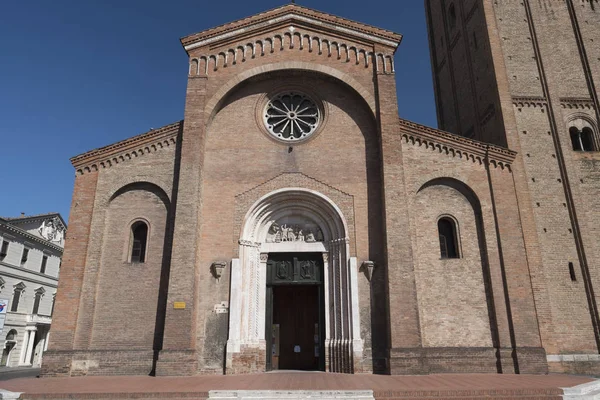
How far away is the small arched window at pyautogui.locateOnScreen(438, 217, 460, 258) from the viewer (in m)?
14.0

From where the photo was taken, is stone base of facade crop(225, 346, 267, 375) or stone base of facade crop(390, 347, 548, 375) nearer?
stone base of facade crop(390, 347, 548, 375)

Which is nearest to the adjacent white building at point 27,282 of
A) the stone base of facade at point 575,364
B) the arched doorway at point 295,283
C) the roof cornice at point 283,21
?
the roof cornice at point 283,21

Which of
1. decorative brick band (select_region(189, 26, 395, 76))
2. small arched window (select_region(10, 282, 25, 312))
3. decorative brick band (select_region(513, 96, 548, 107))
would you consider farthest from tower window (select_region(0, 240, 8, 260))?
decorative brick band (select_region(513, 96, 548, 107))

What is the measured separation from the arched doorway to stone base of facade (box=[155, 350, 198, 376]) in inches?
45.2

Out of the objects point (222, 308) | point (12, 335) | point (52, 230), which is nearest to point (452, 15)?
point (222, 308)

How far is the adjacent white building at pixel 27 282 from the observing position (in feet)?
94.6

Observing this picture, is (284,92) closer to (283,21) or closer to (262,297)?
(283,21)

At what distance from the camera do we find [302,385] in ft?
32.9

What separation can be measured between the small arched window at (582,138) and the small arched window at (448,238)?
6.57 metres

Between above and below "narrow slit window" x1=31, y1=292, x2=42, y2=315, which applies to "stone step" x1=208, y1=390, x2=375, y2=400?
below

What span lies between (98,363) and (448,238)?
11.4 m

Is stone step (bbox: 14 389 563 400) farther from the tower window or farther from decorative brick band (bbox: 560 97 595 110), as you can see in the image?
the tower window

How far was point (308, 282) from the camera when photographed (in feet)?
46.0

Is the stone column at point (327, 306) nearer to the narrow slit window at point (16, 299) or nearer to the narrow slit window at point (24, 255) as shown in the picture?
the narrow slit window at point (16, 299)
